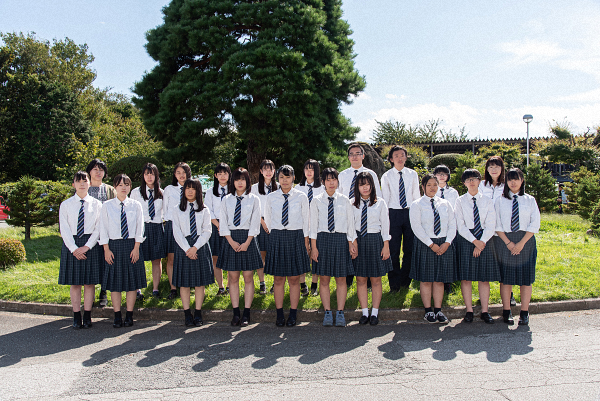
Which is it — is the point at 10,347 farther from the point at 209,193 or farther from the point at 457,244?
the point at 457,244

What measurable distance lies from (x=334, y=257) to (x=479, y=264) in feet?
6.25

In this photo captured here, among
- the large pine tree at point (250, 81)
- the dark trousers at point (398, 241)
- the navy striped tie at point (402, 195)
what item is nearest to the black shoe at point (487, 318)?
the dark trousers at point (398, 241)

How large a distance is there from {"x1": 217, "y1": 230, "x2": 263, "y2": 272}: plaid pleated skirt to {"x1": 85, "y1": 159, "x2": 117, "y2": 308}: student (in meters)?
1.69

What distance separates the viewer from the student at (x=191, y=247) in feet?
17.4

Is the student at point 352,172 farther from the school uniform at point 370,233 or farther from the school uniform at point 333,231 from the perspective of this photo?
the school uniform at point 333,231

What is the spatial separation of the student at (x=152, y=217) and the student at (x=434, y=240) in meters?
3.77

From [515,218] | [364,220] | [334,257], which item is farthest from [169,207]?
[515,218]

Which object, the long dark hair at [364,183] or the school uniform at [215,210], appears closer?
the long dark hair at [364,183]

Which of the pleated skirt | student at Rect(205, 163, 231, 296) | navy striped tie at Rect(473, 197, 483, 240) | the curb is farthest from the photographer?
student at Rect(205, 163, 231, 296)

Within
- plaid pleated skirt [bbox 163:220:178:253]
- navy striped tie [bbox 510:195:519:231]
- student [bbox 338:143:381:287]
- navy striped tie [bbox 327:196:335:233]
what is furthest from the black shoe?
plaid pleated skirt [bbox 163:220:178:253]

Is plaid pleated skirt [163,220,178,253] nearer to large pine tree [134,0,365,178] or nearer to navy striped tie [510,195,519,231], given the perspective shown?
navy striped tie [510,195,519,231]

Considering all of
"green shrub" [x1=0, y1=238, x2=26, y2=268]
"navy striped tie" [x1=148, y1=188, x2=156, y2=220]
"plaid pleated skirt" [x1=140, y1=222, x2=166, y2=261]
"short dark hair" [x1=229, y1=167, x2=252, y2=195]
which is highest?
"short dark hair" [x1=229, y1=167, x2=252, y2=195]

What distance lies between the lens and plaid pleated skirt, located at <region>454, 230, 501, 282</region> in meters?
5.23

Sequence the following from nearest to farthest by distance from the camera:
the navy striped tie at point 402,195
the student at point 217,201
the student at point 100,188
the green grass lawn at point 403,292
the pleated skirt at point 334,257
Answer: the pleated skirt at point 334,257, the student at point 100,188, the green grass lawn at point 403,292, the navy striped tie at point 402,195, the student at point 217,201
